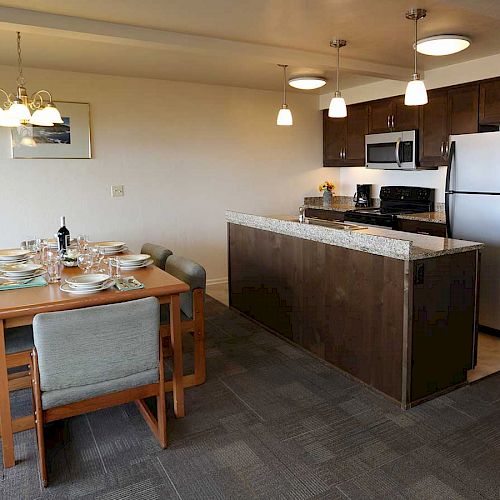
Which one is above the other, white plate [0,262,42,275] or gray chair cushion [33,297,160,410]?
white plate [0,262,42,275]

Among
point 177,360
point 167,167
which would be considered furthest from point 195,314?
point 167,167

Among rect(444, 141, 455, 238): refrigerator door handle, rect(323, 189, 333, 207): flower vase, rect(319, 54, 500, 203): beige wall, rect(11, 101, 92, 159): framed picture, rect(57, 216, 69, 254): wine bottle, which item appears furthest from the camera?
rect(323, 189, 333, 207): flower vase

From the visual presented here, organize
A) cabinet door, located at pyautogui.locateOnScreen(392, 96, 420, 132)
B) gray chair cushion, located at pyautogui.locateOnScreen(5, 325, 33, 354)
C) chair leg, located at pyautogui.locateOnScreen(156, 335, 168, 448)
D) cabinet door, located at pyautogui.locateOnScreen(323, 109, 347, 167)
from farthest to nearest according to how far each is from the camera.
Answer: cabinet door, located at pyautogui.locateOnScreen(323, 109, 347, 167) → cabinet door, located at pyautogui.locateOnScreen(392, 96, 420, 132) → gray chair cushion, located at pyautogui.locateOnScreen(5, 325, 33, 354) → chair leg, located at pyautogui.locateOnScreen(156, 335, 168, 448)

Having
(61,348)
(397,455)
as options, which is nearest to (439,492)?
(397,455)

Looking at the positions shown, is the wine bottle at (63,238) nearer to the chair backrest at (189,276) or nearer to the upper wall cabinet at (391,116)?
the chair backrest at (189,276)

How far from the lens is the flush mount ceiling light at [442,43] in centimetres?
357

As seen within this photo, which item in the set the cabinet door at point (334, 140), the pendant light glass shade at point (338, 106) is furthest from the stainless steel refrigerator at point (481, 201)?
the cabinet door at point (334, 140)

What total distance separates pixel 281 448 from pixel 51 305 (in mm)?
1324

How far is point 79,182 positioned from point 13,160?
641mm

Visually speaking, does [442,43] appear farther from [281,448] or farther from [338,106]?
[281,448]

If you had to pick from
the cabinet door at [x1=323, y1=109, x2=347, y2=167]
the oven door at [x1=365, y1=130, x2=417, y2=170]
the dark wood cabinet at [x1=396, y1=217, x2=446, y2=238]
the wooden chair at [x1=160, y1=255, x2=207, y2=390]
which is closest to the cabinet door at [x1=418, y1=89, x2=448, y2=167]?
the oven door at [x1=365, y1=130, x2=417, y2=170]

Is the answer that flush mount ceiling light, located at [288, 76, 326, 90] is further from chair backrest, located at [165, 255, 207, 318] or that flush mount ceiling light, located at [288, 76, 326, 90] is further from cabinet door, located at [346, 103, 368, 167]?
chair backrest, located at [165, 255, 207, 318]

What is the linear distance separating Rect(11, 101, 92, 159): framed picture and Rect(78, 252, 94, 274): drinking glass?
208 cm

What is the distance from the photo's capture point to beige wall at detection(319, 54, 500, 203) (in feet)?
14.6
